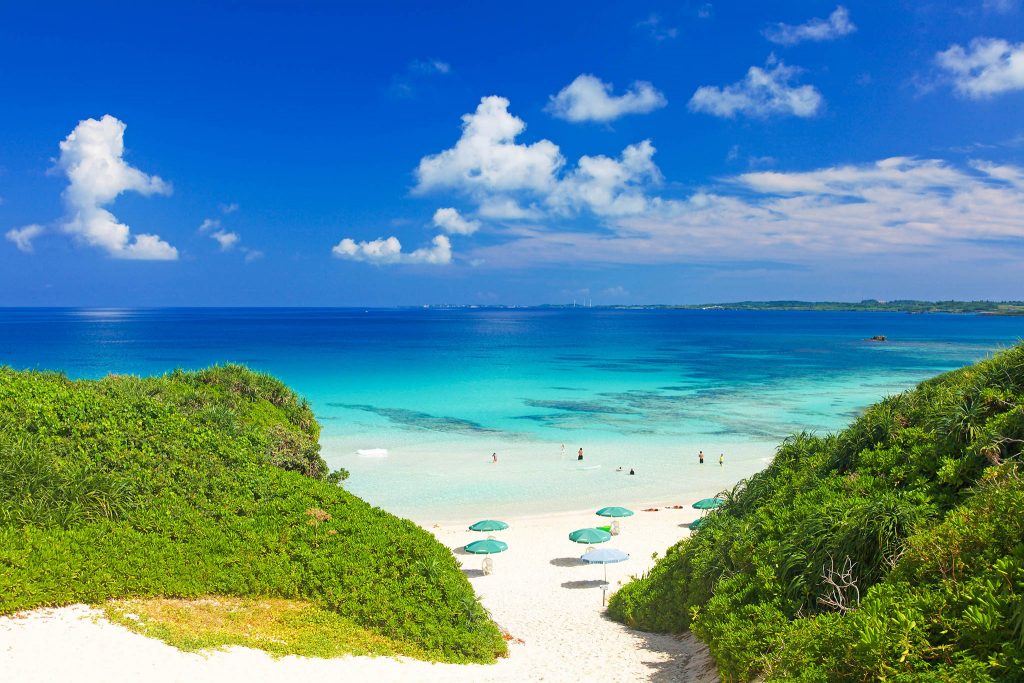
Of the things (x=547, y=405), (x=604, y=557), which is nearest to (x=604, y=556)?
(x=604, y=557)

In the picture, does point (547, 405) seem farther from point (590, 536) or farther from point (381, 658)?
point (381, 658)

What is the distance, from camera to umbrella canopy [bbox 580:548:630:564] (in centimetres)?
2212

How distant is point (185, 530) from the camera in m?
12.6

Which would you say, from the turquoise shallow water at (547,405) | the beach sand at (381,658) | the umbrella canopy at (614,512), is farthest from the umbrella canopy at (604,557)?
the turquoise shallow water at (547,405)

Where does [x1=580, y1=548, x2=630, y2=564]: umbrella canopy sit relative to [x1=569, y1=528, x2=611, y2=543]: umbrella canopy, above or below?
below

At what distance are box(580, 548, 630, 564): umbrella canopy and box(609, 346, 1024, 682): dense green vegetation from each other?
609 centimetres

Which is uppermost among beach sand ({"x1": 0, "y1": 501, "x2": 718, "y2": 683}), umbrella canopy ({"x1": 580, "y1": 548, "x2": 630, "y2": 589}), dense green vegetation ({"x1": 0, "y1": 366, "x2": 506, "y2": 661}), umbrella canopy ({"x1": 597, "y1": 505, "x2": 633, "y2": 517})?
dense green vegetation ({"x1": 0, "y1": 366, "x2": 506, "y2": 661})

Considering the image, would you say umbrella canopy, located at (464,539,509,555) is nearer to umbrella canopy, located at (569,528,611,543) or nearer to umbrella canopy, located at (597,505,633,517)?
umbrella canopy, located at (569,528,611,543)

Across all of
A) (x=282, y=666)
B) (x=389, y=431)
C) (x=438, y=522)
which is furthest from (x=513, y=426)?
(x=282, y=666)

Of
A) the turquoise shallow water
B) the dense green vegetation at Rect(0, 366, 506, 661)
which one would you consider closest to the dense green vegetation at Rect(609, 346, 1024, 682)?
the dense green vegetation at Rect(0, 366, 506, 661)

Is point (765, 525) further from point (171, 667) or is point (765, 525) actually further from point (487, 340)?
point (487, 340)

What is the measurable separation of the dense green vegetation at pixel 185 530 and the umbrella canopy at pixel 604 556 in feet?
33.5

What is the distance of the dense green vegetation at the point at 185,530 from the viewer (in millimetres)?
11172

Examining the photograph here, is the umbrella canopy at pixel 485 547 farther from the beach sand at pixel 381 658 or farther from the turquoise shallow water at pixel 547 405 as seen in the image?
the turquoise shallow water at pixel 547 405
